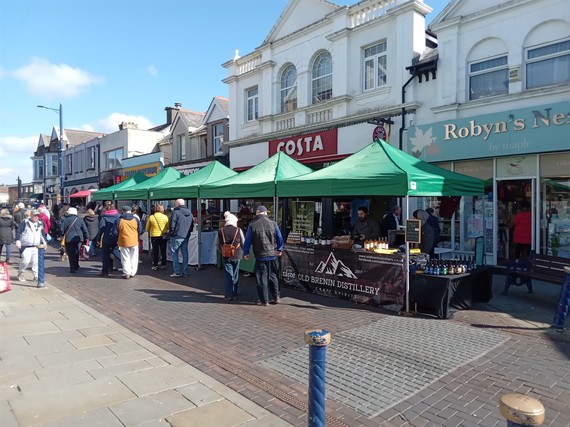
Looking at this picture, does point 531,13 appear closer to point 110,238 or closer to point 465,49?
point 465,49

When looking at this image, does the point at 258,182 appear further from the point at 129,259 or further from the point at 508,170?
the point at 508,170

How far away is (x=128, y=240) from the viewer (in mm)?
9688

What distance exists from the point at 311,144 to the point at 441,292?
31.8 ft

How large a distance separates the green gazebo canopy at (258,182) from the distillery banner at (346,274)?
57.8 inches

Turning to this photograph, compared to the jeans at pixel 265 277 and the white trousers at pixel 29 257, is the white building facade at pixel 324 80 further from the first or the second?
the white trousers at pixel 29 257

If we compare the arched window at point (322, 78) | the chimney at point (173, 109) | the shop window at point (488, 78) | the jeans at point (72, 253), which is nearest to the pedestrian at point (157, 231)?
the jeans at point (72, 253)

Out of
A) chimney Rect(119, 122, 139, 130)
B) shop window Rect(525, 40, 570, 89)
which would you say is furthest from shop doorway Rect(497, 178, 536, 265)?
chimney Rect(119, 122, 139, 130)

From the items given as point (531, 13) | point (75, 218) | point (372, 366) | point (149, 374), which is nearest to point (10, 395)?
point (149, 374)

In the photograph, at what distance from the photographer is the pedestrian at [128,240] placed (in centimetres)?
968

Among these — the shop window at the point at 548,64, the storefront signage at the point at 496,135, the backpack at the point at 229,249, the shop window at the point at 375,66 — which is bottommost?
the backpack at the point at 229,249

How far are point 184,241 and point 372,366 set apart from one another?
679 centimetres

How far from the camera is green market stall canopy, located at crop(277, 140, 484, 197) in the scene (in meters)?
6.71

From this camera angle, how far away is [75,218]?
413 inches

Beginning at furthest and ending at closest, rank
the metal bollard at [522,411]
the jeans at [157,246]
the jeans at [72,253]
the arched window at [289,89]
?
the arched window at [289,89] < the jeans at [157,246] < the jeans at [72,253] < the metal bollard at [522,411]
